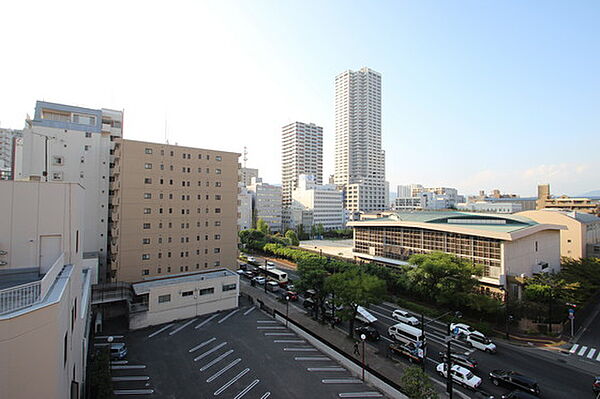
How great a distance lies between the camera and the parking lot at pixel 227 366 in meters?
16.5

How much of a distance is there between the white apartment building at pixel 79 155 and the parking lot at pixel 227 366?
14658 millimetres

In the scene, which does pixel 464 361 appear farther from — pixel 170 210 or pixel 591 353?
pixel 170 210

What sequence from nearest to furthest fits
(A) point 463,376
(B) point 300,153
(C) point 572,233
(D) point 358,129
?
1. (A) point 463,376
2. (C) point 572,233
3. (B) point 300,153
4. (D) point 358,129

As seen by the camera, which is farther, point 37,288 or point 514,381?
point 514,381

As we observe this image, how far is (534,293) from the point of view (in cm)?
2602

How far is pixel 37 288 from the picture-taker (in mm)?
8047

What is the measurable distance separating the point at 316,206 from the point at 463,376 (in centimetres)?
7745

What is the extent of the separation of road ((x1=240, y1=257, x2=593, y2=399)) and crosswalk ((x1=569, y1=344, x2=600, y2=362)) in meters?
2.81

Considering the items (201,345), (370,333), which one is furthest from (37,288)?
(370,333)

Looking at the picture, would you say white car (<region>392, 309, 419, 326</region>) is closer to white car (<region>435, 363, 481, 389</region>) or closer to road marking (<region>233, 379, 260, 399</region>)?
white car (<region>435, 363, 481, 389</region>)

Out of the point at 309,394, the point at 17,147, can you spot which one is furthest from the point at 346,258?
the point at 17,147

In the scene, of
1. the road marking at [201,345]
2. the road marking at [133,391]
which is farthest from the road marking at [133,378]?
the road marking at [201,345]

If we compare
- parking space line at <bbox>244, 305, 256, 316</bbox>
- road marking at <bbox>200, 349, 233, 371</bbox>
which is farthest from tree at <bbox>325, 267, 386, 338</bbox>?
parking space line at <bbox>244, 305, 256, 316</bbox>

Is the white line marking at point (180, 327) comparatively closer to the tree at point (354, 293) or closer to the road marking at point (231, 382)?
the road marking at point (231, 382)
